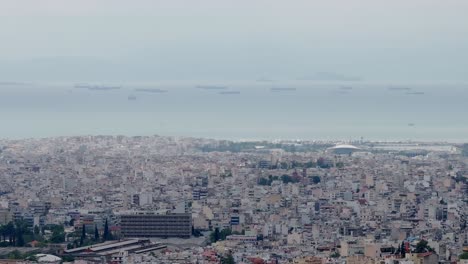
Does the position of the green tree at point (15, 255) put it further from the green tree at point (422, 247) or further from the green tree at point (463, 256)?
the green tree at point (463, 256)

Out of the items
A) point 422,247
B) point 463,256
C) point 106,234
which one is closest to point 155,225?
point 106,234

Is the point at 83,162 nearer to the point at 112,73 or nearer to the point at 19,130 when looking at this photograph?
the point at 19,130

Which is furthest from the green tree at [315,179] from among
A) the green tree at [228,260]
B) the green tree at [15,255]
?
the green tree at [228,260]

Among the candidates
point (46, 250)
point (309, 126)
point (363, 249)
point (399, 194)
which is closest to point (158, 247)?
point (46, 250)

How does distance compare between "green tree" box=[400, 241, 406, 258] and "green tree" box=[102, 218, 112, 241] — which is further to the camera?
"green tree" box=[102, 218, 112, 241]

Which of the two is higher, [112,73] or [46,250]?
[112,73]

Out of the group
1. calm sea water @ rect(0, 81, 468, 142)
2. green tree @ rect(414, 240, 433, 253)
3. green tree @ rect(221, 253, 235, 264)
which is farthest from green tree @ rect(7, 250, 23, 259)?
calm sea water @ rect(0, 81, 468, 142)

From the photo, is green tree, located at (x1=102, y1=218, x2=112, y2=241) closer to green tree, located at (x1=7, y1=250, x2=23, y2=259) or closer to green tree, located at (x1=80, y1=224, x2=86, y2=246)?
green tree, located at (x1=80, y1=224, x2=86, y2=246)
